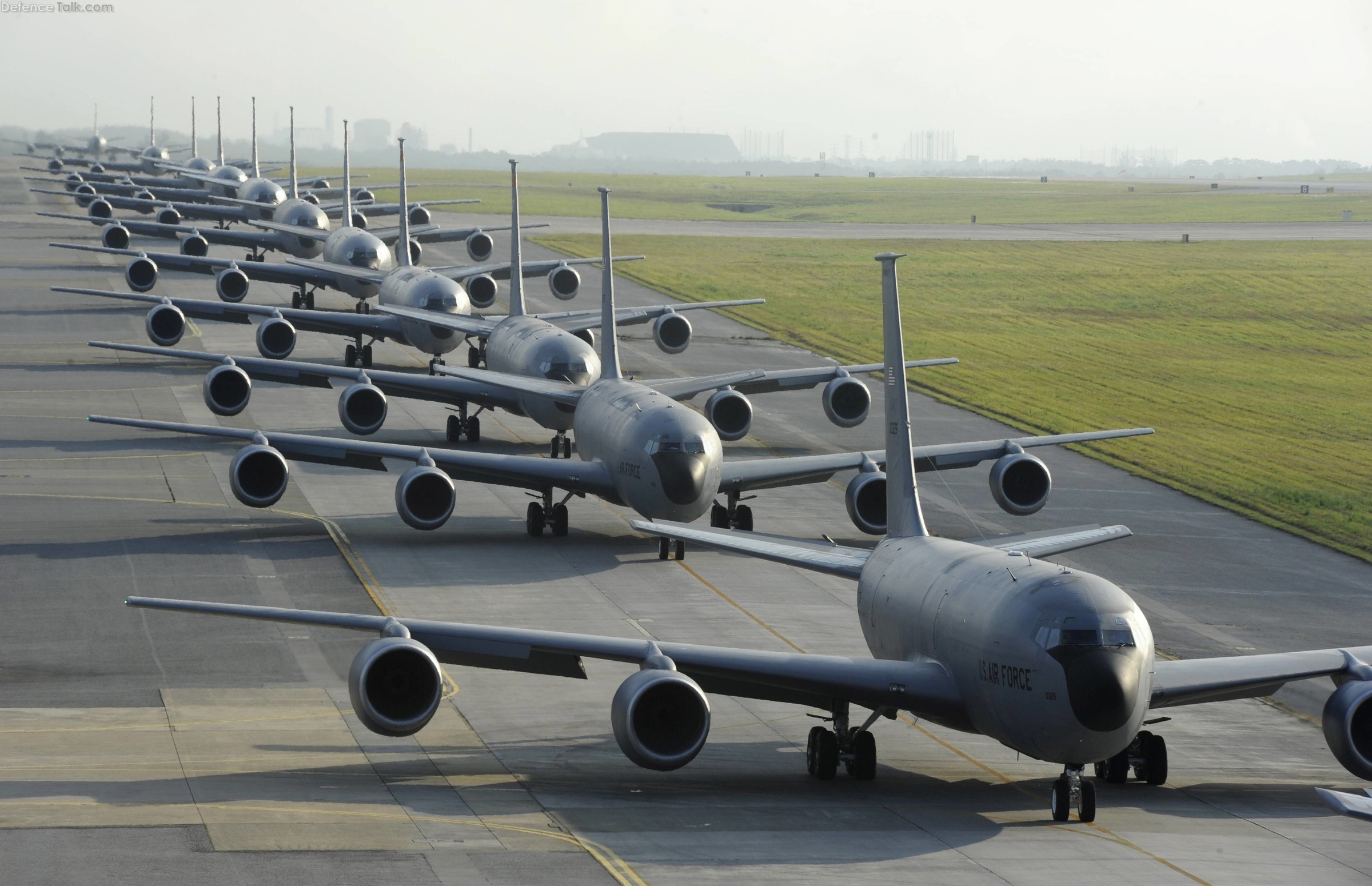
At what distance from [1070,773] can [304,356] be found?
59.6 m

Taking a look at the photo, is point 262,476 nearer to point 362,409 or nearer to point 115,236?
point 362,409

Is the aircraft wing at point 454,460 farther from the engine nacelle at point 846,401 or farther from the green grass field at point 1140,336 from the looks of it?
the green grass field at point 1140,336

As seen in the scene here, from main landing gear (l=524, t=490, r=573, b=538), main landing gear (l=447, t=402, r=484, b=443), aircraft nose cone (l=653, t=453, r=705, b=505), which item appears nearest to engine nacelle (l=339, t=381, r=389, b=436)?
main landing gear (l=447, t=402, r=484, b=443)

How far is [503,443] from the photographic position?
58.5 m

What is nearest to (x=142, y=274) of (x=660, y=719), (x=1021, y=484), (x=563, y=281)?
(x=563, y=281)

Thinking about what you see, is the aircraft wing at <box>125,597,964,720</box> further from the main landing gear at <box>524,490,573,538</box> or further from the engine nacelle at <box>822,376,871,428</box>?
the engine nacelle at <box>822,376,871,428</box>

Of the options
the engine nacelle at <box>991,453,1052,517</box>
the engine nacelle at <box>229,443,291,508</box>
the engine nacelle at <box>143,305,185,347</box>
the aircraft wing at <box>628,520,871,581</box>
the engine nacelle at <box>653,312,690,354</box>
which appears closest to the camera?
the aircraft wing at <box>628,520,871,581</box>

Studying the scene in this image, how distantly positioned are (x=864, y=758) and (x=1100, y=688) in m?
5.38

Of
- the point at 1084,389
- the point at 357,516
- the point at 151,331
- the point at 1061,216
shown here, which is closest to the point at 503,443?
the point at 357,516

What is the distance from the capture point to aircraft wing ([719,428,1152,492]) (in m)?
45.2

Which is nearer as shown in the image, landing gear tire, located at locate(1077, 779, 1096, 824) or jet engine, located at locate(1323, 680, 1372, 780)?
landing gear tire, located at locate(1077, 779, 1096, 824)

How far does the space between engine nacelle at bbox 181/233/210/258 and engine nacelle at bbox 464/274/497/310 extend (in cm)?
2346

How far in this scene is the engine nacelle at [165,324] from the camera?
222 feet

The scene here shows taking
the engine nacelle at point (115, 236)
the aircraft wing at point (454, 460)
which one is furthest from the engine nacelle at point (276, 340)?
the engine nacelle at point (115, 236)
